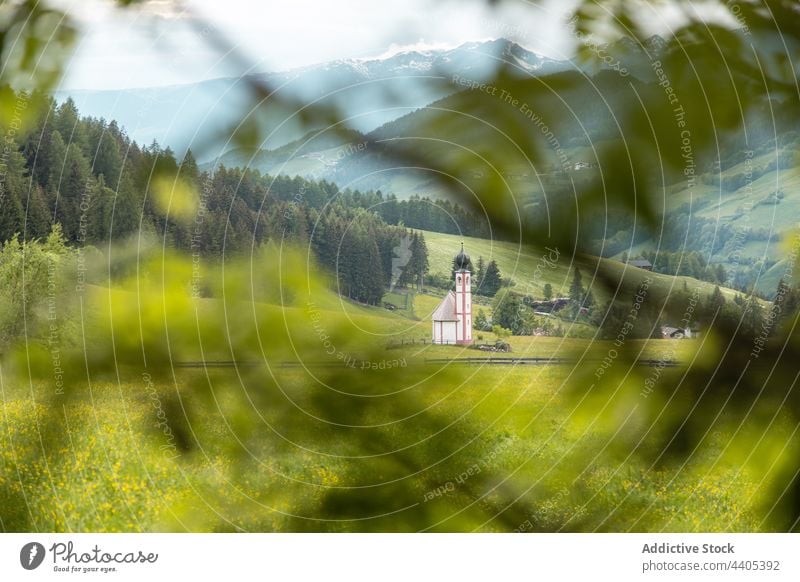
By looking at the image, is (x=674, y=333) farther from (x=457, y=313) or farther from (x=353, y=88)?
(x=353, y=88)

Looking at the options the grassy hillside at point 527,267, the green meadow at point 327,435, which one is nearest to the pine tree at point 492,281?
the grassy hillside at point 527,267

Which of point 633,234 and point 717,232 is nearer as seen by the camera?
point 633,234

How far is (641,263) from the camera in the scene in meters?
2.55

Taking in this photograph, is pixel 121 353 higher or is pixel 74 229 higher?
pixel 74 229

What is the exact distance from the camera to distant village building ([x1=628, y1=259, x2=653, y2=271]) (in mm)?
2545

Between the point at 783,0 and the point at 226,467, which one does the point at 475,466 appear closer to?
the point at 226,467

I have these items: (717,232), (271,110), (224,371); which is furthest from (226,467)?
(717,232)

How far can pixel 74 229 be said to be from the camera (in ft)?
9.09

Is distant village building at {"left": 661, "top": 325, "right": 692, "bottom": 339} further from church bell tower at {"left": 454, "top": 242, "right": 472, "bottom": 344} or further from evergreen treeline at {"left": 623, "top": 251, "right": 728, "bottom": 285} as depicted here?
church bell tower at {"left": 454, "top": 242, "right": 472, "bottom": 344}

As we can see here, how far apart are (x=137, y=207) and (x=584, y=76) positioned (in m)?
1.26
